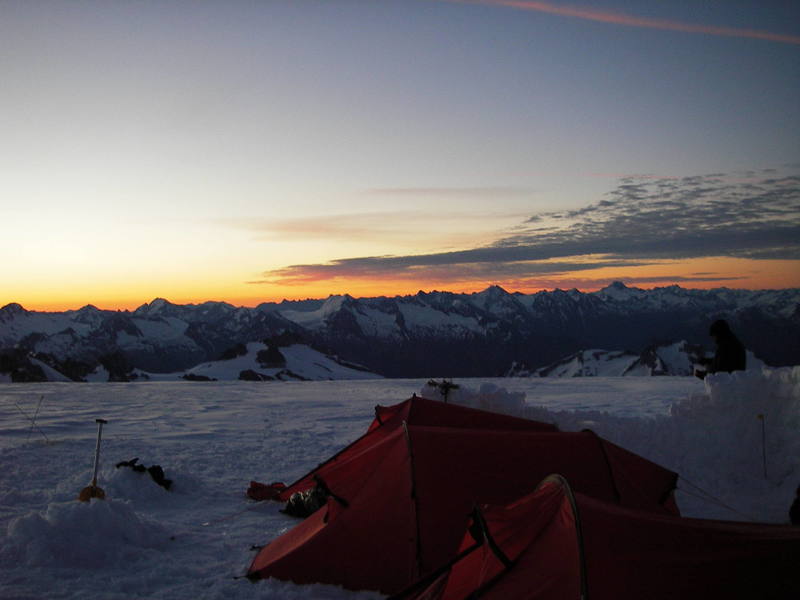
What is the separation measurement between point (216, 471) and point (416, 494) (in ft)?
20.5

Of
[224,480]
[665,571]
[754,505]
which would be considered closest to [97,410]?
[224,480]

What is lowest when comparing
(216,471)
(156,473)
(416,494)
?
(216,471)

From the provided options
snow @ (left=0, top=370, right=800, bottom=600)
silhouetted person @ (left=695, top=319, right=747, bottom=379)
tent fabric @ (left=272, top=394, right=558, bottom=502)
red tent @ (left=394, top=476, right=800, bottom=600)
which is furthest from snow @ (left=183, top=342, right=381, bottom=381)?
red tent @ (left=394, top=476, right=800, bottom=600)

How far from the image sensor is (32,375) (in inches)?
3103

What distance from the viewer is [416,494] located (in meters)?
6.38

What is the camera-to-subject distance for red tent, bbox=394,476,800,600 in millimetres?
3705

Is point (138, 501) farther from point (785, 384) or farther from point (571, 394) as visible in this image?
point (571, 394)

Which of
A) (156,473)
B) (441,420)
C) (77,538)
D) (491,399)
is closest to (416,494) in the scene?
(441,420)

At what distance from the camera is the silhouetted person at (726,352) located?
11102 millimetres

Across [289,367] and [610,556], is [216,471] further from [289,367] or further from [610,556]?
[289,367]

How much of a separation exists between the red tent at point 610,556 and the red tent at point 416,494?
4.93ft

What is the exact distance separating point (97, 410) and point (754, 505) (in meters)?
18.5

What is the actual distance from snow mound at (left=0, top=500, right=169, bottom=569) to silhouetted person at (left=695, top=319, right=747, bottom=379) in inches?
369

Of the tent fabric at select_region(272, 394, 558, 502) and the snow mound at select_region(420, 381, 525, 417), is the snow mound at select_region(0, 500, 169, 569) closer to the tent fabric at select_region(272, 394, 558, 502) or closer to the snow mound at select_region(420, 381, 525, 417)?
the tent fabric at select_region(272, 394, 558, 502)
